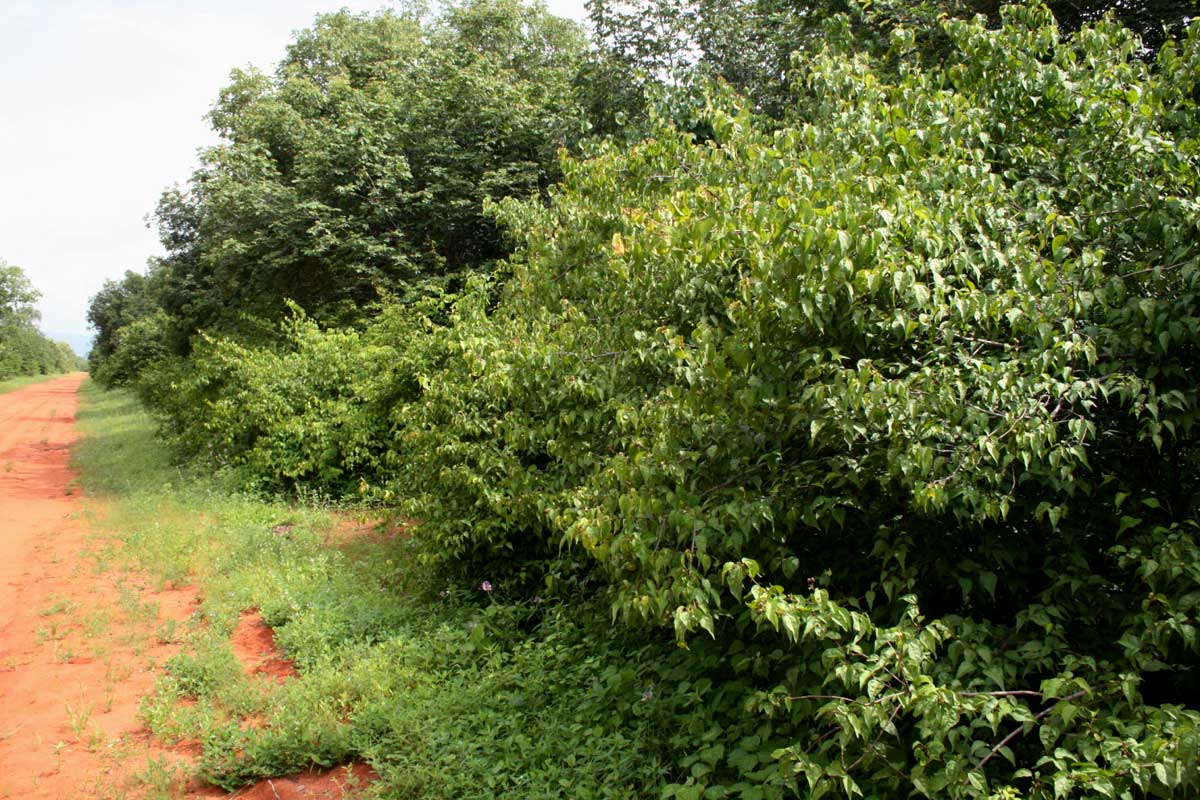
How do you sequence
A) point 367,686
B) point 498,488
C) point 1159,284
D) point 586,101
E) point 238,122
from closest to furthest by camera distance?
point 1159,284, point 367,686, point 498,488, point 586,101, point 238,122

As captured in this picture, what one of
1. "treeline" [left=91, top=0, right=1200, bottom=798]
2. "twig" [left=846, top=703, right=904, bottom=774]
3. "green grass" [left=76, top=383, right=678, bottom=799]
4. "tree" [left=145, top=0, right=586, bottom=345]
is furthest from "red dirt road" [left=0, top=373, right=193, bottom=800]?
"tree" [left=145, top=0, right=586, bottom=345]

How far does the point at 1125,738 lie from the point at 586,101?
13741mm

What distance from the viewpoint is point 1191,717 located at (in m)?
2.49

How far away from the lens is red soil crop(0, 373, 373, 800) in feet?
14.8

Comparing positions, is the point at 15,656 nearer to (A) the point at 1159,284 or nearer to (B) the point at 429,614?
(B) the point at 429,614

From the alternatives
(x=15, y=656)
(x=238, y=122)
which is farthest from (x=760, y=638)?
(x=238, y=122)

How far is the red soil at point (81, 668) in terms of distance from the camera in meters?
4.52

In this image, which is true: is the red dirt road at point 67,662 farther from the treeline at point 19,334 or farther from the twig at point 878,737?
the treeline at point 19,334

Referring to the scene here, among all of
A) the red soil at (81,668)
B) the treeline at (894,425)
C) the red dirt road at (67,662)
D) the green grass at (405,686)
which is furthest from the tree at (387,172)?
the treeline at (894,425)

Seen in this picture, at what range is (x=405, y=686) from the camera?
209 inches

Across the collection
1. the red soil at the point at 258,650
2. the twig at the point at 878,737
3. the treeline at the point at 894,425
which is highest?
the treeline at the point at 894,425

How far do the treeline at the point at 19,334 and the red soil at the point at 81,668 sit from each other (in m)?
56.2

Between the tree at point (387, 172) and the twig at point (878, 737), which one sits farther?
the tree at point (387, 172)

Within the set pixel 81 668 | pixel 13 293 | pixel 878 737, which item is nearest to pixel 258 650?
pixel 81 668
